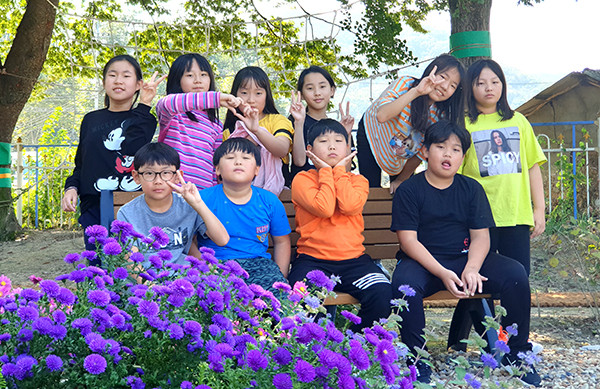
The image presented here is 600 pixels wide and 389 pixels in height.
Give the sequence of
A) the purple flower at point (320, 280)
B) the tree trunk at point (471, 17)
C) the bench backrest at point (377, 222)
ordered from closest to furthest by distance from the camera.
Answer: the purple flower at point (320, 280), the bench backrest at point (377, 222), the tree trunk at point (471, 17)

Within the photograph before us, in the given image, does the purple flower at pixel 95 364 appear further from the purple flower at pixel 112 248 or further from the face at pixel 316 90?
the face at pixel 316 90

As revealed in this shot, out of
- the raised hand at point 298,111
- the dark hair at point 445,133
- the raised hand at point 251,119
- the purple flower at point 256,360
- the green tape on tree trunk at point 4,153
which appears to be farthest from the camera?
the green tape on tree trunk at point 4,153

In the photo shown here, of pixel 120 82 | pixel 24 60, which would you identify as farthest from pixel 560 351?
pixel 24 60

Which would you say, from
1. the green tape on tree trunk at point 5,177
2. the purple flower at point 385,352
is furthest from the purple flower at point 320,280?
the green tape on tree trunk at point 5,177

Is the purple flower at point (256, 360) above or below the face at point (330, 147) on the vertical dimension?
below

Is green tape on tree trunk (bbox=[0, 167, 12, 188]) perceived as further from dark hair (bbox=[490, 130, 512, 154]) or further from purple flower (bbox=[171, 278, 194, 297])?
purple flower (bbox=[171, 278, 194, 297])

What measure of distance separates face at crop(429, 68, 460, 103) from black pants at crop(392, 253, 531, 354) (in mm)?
939

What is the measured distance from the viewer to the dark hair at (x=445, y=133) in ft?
10.3

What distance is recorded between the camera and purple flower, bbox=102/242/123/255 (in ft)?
5.72

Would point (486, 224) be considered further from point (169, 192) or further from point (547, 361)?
point (169, 192)

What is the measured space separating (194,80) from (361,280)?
1.50 metres

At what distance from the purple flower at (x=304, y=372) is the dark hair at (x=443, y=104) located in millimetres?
2272

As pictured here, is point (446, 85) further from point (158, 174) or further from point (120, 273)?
point (120, 273)

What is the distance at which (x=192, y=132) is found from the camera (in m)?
3.42
